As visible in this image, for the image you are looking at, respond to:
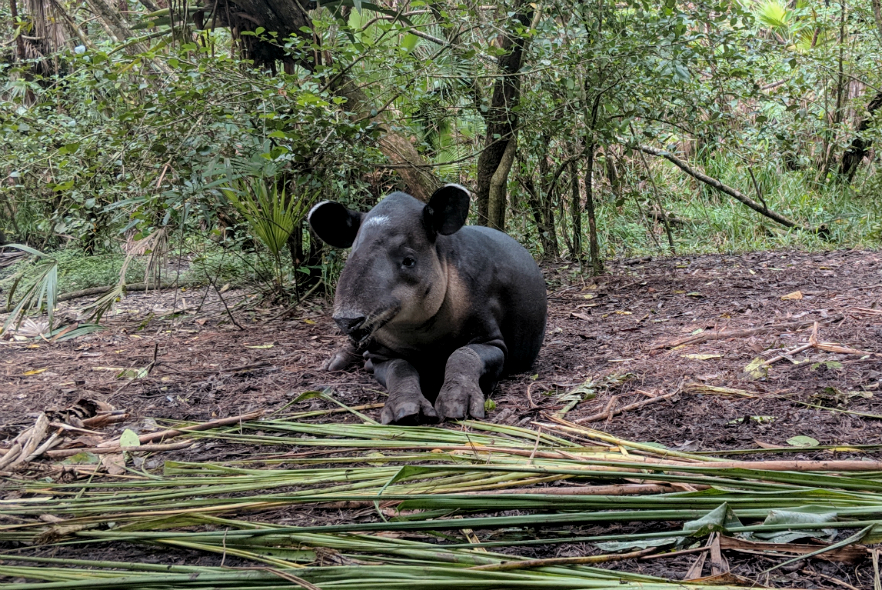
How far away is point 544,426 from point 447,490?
88 centimetres

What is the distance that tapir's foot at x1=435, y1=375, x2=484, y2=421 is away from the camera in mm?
3178

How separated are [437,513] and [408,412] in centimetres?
113

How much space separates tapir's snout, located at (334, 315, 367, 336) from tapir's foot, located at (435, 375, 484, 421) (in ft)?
1.67

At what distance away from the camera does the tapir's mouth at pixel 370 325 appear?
10.0 ft

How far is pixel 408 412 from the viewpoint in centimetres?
311

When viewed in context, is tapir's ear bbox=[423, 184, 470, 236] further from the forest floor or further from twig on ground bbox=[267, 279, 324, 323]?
twig on ground bbox=[267, 279, 324, 323]

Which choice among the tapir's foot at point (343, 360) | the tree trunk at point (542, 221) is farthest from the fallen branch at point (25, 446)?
the tree trunk at point (542, 221)

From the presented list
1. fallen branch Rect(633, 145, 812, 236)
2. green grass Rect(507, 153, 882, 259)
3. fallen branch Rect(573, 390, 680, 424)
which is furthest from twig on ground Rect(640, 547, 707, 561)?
green grass Rect(507, 153, 882, 259)

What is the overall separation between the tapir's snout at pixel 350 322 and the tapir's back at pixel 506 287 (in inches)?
32.2

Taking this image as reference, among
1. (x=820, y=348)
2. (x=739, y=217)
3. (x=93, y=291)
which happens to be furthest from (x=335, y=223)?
(x=739, y=217)

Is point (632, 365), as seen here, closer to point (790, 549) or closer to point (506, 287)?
point (506, 287)

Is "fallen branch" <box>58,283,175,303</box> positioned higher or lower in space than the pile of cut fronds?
lower

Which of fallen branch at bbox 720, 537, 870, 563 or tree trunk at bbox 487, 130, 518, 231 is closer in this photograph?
fallen branch at bbox 720, 537, 870, 563

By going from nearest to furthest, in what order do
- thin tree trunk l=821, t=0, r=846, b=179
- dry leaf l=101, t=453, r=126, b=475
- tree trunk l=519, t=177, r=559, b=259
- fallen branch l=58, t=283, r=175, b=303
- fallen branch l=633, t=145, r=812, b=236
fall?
1. dry leaf l=101, t=453, r=126, b=475
2. fallen branch l=633, t=145, r=812, b=236
3. tree trunk l=519, t=177, r=559, b=259
4. fallen branch l=58, t=283, r=175, b=303
5. thin tree trunk l=821, t=0, r=846, b=179
